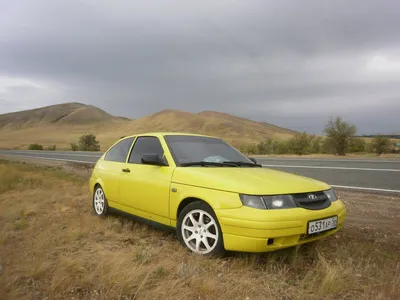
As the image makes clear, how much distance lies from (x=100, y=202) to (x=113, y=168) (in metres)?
0.80

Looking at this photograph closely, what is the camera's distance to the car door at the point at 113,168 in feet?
17.3

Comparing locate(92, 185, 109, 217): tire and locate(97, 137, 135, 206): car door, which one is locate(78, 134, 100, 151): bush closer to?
locate(92, 185, 109, 217): tire

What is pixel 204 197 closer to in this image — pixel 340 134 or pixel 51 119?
pixel 340 134

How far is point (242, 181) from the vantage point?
140 inches

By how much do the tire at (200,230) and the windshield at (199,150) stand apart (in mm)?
729

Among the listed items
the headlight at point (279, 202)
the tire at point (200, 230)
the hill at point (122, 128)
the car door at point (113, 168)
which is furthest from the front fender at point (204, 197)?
the hill at point (122, 128)

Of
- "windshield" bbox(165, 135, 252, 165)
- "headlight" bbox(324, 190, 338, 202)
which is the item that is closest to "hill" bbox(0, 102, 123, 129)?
"windshield" bbox(165, 135, 252, 165)

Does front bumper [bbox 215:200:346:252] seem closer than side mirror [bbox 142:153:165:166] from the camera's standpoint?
Yes

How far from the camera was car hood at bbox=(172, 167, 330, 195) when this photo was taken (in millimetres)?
3414

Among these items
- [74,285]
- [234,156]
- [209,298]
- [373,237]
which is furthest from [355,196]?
[74,285]

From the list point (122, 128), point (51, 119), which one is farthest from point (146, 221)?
point (51, 119)

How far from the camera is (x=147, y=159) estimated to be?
4238mm

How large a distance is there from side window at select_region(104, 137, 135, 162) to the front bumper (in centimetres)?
249

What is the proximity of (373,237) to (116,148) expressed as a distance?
14.1ft
